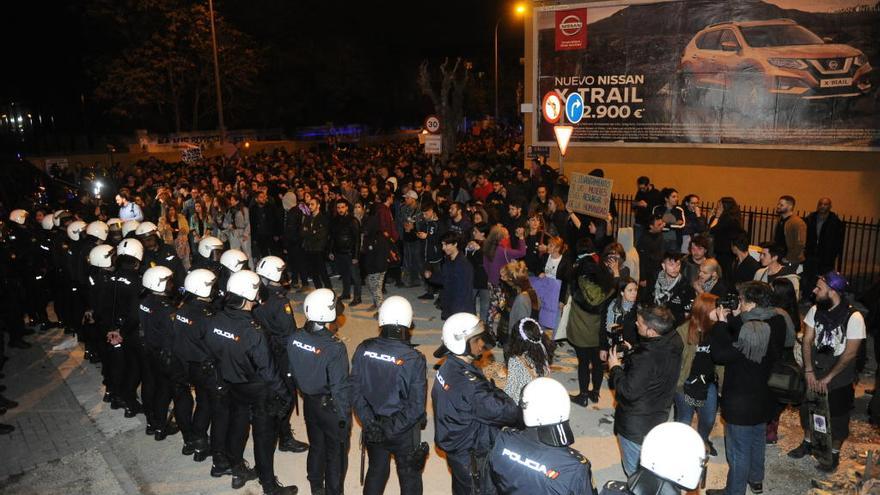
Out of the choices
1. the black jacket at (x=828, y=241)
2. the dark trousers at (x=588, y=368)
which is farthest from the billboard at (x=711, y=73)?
the dark trousers at (x=588, y=368)

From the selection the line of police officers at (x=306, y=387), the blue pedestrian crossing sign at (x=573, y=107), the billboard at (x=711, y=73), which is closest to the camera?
the line of police officers at (x=306, y=387)

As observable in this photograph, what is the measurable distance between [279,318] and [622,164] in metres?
12.8

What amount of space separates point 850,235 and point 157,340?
47.1 ft

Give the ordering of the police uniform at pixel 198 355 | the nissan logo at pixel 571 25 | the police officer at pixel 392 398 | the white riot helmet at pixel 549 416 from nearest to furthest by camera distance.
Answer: the white riot helmet at pixel 549 416 → the police officer at pixel 392 398 → the police uniform at pixel 198 355 → the nissan logo at pixel 571 25

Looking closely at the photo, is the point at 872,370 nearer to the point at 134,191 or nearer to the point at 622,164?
the point at 622,164

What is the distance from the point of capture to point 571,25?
17000 mm

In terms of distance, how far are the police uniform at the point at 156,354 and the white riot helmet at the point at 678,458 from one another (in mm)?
4939

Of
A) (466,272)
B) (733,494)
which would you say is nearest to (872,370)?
(733,494)

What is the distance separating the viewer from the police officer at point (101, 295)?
7676mm

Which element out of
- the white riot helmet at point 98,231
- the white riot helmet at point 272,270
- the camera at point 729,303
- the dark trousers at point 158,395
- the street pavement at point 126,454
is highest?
the white riot helmet at point 98,231

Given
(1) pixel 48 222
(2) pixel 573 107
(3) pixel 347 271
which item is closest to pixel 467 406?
(3) pixel 347 271

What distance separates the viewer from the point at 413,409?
491 cm

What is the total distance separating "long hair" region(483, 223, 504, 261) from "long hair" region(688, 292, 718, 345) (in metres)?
3.71

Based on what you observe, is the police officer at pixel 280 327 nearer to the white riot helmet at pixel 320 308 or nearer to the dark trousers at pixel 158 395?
the dark trousers at pixel 158 395
